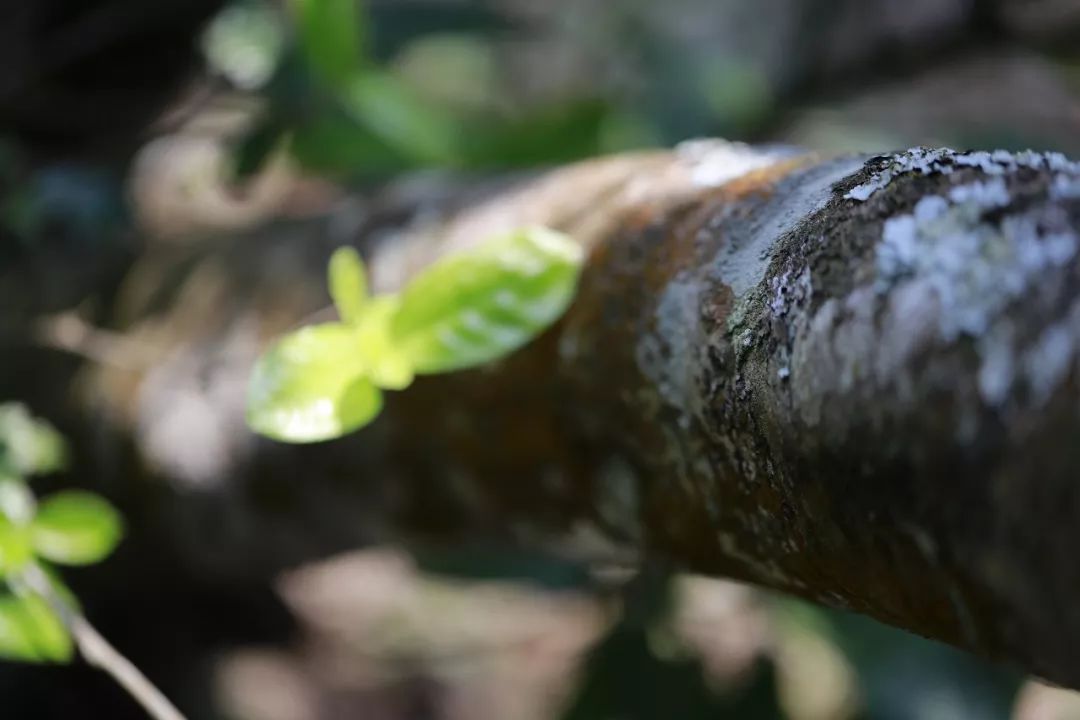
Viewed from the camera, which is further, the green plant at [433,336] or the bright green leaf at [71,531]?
the bright green leaf at [71,531]

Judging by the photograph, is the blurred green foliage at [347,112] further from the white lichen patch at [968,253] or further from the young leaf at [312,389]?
the white lichen patch at [968,253]

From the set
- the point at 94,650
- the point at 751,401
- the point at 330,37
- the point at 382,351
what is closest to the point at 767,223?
the point at 751,401

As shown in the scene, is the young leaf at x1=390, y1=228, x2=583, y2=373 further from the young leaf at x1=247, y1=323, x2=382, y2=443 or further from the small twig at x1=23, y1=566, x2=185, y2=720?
the small twig at x1=23, y1=566, x2=185, y2=720

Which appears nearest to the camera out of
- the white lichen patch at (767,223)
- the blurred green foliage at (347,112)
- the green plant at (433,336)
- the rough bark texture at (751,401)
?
the rough bark texture at (751,401)

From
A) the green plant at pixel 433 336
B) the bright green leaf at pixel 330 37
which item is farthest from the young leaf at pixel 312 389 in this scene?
the bright green leaf at pixel 330 37

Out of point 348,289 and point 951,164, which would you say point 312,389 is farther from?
point 951,164

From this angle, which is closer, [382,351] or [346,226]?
[382,351]

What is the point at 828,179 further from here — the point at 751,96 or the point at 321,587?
the point at 321,587
